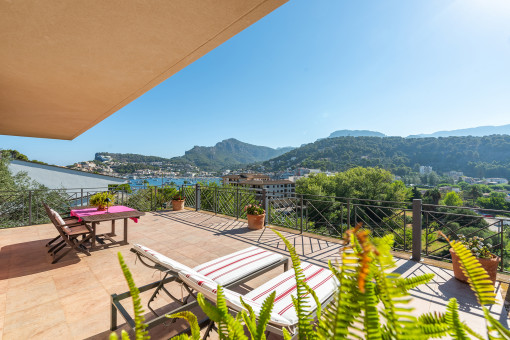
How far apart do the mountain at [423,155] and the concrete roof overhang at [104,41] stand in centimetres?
4962

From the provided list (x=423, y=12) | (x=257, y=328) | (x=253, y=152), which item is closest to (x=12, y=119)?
(x=257, y=328)

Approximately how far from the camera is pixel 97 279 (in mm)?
3137

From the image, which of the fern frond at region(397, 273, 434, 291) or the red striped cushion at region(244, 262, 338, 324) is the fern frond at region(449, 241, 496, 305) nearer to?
the fern frond at region(397, 273, 434, 291)

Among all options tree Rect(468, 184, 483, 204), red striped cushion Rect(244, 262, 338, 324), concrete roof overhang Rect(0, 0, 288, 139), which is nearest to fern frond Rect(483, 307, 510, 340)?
red striped cushion Rect(244, 262, 338, 324)

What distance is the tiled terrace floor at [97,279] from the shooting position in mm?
2285

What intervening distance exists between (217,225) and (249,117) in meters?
51.7

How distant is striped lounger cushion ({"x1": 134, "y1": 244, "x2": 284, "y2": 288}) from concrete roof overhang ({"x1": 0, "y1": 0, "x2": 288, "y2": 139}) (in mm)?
2121

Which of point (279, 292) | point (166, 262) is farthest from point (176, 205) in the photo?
point (279, 292)

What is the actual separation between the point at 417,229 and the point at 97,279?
15.5 ft

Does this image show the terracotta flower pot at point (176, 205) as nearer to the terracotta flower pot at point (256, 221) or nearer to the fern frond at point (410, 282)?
the terracotta flower pot at point (256, 221)

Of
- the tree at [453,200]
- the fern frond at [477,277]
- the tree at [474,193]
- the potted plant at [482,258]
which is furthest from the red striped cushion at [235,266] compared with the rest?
the tree at [474,193]

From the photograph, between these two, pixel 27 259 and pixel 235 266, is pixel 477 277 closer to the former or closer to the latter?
pixel 235 266

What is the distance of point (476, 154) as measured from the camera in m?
46.8

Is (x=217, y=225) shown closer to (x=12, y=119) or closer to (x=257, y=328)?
(x=12, y=119)
